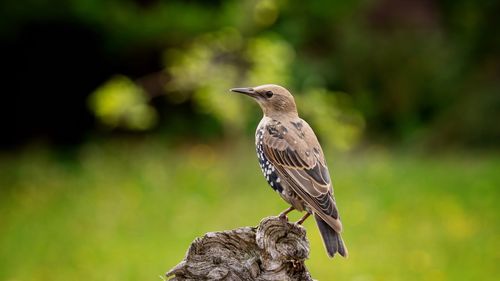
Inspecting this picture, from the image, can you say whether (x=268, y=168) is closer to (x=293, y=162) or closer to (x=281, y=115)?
(x=293, y=162)

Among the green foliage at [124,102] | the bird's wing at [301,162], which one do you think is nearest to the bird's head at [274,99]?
the bird's wing at [301,162]

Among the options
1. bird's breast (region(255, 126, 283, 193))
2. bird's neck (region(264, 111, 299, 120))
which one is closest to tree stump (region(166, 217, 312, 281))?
bird's breast (region(255, 126, 283, 193))

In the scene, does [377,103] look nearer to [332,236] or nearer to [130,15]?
[130,15]

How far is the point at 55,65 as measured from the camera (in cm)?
1388

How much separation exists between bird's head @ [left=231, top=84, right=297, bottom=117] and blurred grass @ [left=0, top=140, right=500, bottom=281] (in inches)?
135

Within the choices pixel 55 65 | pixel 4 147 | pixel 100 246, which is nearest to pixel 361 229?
pixel 100 246

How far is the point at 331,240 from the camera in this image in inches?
188

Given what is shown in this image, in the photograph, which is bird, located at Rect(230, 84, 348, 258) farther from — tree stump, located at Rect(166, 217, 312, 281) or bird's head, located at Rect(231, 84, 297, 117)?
tree stump, located at Rect(166, 217, 312, 281)

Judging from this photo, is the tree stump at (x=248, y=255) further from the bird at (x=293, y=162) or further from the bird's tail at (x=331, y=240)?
the bird at (x=293, y=162)

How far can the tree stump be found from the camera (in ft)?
14.4

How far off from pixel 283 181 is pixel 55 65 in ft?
30.7

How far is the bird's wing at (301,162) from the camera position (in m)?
5.10

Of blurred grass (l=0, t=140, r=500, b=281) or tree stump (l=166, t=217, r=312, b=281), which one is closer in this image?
tree stump (l=166, t=217, r=312, b=281)

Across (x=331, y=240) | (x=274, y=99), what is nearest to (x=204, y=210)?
(x=274, y=99)
